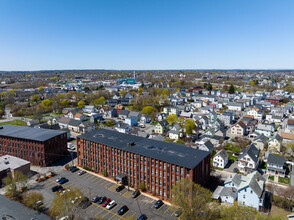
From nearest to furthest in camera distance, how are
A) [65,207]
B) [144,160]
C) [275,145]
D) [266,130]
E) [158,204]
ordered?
[65,207] → [158,204] → [144,160] → [275,145] → [266,130]

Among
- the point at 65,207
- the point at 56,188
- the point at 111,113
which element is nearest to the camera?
the point at 65,207

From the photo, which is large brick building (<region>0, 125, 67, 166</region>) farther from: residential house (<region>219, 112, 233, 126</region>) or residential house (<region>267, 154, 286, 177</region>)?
residential house (<region>219, 112, 233, 126</region>)

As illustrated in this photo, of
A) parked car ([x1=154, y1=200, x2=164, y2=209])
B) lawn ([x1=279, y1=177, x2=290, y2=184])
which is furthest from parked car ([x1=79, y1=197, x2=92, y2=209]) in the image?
lawn ([x1=279, y1=177, x2=290, y2=184])

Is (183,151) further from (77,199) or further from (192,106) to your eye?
(192,106)

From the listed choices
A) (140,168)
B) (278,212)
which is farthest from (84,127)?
(278,212)

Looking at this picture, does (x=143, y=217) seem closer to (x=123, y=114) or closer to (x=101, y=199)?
(x=101, y=199)

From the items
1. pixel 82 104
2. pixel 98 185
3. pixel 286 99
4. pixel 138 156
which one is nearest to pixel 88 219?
pixel 98 185
